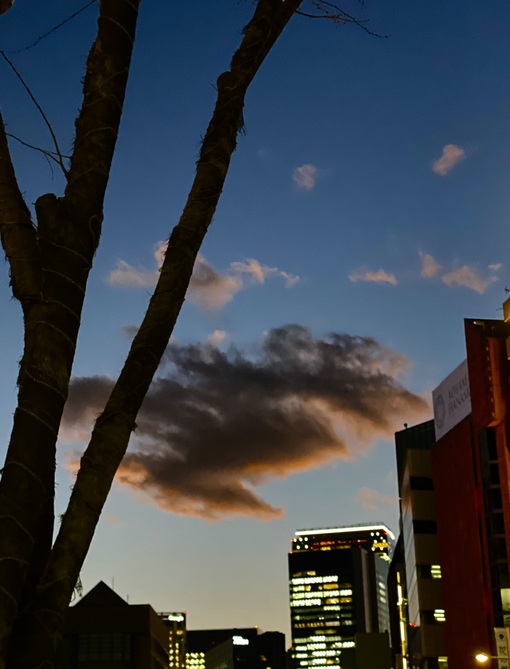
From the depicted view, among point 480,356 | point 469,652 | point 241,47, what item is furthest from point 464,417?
point 241,47

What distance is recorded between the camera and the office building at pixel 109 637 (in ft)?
338

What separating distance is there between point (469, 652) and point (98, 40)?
233ft

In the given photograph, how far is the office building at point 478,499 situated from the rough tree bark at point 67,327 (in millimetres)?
62023

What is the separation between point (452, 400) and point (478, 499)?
11515 millimetres

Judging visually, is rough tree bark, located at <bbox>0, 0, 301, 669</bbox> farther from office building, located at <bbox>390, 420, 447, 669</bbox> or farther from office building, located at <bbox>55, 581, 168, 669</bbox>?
office building, located at <bbox>55, 581, 168, 669</bbox>

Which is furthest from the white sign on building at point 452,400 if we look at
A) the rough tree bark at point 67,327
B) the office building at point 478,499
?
the rough tree bark at point 67,327

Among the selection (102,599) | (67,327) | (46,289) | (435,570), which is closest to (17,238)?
(46,289)

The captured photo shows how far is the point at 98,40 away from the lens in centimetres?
370

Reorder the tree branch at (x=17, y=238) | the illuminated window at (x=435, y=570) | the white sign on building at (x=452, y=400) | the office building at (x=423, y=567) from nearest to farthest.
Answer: the tree branch at (x=17, y=238), the white sign on building at (x=452, y=400), the office building at (x=423, y=567), the illuminated window at (x=435, y=570)

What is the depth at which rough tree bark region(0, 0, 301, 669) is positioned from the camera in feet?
9.55

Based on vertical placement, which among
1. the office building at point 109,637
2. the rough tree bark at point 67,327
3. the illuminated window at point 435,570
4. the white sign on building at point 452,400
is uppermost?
the white sign on building at point 452,400

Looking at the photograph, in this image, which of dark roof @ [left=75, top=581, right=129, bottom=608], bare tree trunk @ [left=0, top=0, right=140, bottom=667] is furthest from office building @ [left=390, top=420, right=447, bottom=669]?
bare tree trunk @ [left=0, top=0, right=140, bottom=667]

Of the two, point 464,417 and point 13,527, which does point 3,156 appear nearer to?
point 13,527

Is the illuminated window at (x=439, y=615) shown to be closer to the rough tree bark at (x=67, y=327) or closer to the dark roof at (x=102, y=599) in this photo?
the dark roof at (x=102, y=599)
